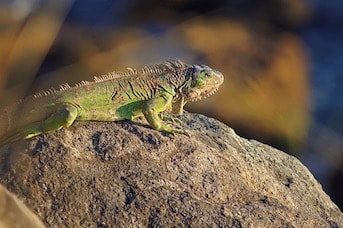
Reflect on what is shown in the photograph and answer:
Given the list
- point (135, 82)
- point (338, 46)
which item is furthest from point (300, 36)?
point (135, 82)

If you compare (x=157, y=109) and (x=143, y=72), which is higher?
(x=143, y=72)

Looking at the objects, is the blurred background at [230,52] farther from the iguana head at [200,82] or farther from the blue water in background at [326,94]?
the iguana head at [200,82]

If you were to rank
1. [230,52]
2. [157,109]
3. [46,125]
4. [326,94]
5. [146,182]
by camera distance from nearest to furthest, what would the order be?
[146,182] < [46,125] < [157,109] < [230,52] < [326,94]

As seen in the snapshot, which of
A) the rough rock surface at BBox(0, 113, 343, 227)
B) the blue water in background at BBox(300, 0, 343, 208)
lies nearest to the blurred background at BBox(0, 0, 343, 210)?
the blue water in background at BBox(300, 0, 343, 208)

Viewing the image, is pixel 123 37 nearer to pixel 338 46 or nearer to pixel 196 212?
pixel 196 212

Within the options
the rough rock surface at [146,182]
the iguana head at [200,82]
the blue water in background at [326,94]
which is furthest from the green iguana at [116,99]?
the blue water in background at [326,94]

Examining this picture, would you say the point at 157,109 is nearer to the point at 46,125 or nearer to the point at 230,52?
the point at 46,125

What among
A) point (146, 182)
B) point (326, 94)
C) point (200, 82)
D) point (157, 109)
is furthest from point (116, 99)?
point (326, 94)
